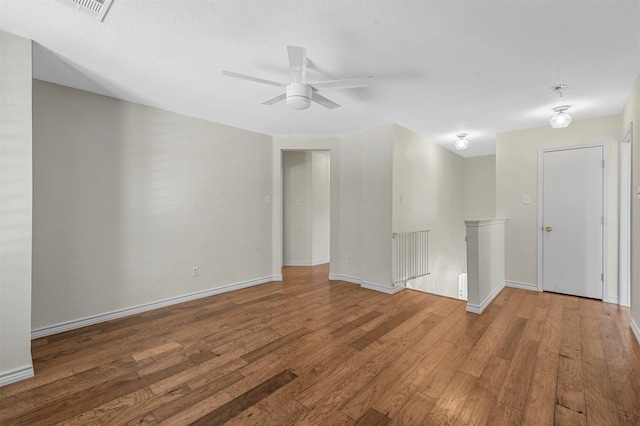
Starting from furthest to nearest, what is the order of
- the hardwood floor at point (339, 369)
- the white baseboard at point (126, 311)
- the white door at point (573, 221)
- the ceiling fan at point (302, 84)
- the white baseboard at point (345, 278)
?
1. the white baseboard at point (345, 278)
2. the white door at point (573, 221)
3. the white baseboard at point (126, 311)
4. the ceiling fan at point (302, 84)
5. the hardwood floor at point (339, 369)

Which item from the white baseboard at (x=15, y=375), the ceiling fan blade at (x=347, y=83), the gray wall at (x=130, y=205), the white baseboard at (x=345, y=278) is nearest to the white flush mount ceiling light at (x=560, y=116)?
the ceiling fan blade at (x=347, y=83)

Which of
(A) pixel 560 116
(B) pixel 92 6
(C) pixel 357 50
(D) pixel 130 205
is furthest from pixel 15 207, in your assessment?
(A) pixel 560 116

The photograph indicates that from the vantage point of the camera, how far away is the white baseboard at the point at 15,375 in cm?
194

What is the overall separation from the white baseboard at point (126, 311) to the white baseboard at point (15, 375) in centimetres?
75

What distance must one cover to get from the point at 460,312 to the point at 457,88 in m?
2.48

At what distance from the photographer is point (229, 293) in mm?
3982

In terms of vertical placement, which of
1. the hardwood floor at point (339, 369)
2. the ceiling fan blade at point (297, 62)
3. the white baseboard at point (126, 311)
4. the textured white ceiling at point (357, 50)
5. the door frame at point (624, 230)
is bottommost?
the hardwood floor at point (339, 369)

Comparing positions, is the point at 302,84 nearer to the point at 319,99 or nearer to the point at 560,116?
the point at 319,99

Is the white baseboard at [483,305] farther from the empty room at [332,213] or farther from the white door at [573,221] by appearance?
the white door at [573,221]

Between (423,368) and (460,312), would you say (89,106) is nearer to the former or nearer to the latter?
(423,368)

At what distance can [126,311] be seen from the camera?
3.14 metres

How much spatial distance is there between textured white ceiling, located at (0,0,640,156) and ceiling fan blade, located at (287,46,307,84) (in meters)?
0.14

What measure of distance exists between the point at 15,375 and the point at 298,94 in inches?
116

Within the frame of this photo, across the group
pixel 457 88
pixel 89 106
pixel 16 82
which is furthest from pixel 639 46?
pixel 89 106
